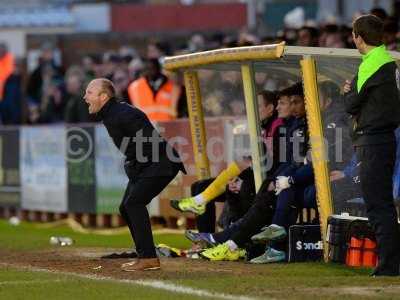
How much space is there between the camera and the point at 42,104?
90.8ft

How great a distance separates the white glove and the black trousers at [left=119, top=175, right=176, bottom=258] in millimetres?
1273

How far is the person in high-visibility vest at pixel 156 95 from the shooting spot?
20.2m

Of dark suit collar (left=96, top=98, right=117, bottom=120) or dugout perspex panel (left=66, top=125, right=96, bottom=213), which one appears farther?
dugout perspex panel (left=66, top=125, right=96, bottom=213)

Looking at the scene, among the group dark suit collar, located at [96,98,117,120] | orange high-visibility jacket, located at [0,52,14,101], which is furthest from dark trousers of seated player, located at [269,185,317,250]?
orange high-visibility jacket, located at [0,52,14,101]

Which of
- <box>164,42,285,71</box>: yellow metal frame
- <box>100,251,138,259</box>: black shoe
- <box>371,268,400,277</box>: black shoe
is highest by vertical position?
<box>164,42,285,71</box>: yellow metal frame

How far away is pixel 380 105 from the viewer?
11898mm

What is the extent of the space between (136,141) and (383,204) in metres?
2.23

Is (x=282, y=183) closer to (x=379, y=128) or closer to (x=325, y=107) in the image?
(x=325, y=107)

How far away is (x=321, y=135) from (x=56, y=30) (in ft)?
93.1

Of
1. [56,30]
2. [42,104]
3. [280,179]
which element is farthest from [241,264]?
[56,30]

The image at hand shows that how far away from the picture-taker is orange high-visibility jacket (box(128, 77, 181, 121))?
2017cm

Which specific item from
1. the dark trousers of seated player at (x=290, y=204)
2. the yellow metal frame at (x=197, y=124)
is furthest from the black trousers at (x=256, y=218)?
the yellow metal frame at (x=197, y=124)

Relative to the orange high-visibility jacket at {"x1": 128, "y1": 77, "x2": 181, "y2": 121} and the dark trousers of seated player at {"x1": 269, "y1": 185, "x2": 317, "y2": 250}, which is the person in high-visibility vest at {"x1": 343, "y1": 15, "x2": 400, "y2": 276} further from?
the orange high-visibility jacket at {"x1": 128, "y1": 77, "x2": 181, "y2": 121}

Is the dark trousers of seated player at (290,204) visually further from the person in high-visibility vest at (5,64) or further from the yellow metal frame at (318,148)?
the person in high-visibility vest at (5,64)
